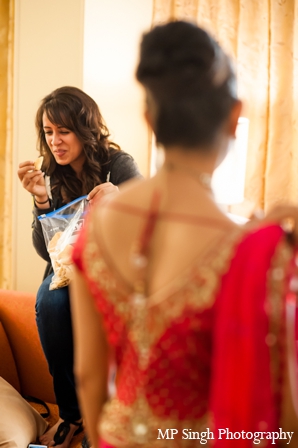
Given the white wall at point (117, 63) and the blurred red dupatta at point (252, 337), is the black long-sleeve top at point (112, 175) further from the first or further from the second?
the blurred red dupatta at point (252, 337)

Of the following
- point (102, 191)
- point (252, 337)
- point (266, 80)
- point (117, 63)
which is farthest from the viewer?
point (117, 63)

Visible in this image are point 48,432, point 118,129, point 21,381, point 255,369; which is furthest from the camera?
point 118,129

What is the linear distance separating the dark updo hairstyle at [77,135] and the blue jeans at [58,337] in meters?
0.40

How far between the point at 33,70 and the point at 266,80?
130 centimetres

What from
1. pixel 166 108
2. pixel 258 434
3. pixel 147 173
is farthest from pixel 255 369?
pixel 147 173

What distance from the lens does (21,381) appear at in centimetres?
226

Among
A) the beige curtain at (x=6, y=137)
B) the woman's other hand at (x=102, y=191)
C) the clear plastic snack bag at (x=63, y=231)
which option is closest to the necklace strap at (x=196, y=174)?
the woman's other hand at (x=102, y=191)

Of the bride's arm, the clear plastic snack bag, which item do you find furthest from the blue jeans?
the bride's arm

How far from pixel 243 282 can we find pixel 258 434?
0.67 feet

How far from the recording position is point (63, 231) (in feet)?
5.94

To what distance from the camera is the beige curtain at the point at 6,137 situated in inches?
117

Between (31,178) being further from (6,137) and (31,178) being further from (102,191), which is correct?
(6,137)

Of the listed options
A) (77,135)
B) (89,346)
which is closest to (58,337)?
(77,135)

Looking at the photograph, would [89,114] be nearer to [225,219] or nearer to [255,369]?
[225,219]
